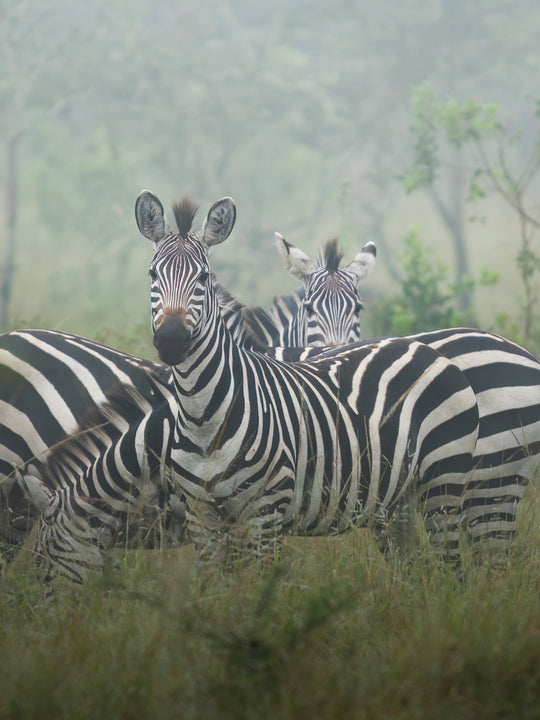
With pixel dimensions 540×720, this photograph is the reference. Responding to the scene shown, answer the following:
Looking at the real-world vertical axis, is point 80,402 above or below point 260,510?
above

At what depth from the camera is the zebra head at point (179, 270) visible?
10.3 ft

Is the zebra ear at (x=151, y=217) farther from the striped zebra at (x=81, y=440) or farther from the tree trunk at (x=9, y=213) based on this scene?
the tree trunk at (x=9, y=213)

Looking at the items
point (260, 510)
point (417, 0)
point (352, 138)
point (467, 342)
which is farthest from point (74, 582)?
point (417, 0)

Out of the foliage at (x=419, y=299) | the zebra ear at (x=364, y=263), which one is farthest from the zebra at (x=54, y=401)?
the foliage at (x=419, y=299)

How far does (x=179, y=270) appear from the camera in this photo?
332 cm

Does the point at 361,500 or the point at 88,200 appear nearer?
the point at 361,500

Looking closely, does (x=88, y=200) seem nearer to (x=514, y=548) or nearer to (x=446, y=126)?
(x=446, y=126)

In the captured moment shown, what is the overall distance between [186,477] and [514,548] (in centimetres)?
161

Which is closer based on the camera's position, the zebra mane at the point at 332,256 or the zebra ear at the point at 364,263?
the zebra mane at the point at 332,256

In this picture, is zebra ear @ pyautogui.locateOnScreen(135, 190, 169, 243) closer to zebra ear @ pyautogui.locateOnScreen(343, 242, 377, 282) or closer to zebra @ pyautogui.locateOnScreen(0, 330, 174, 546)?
zebra @ pyautogui.locateOnScreen(0, 330, 174, 546)

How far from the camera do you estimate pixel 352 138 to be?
25.8m

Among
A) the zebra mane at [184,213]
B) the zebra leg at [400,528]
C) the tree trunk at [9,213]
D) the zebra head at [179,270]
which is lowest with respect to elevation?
the zebra leg at [400,528]

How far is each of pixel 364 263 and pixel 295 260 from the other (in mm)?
596

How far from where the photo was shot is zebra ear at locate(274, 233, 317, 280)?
6273 millimetres
